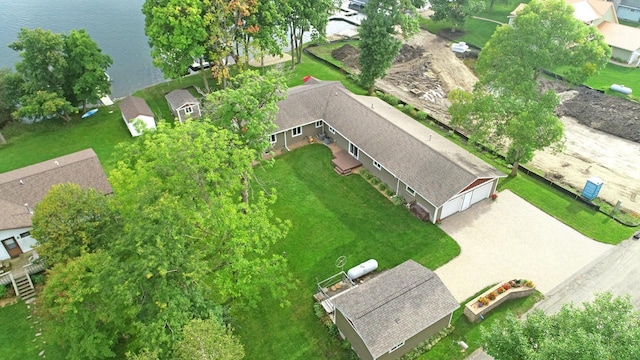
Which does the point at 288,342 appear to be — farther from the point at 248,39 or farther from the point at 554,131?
the point at 248,39

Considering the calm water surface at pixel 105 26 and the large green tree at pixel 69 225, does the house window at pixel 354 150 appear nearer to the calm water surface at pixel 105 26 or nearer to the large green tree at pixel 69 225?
the large green tree at pixel 69 225

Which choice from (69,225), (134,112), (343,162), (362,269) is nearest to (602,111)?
(343,162)

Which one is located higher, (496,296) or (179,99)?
(179,99)

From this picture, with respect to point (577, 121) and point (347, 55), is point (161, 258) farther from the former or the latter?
point (347, 55)

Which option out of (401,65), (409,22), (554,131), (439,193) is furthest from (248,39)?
(554,131)

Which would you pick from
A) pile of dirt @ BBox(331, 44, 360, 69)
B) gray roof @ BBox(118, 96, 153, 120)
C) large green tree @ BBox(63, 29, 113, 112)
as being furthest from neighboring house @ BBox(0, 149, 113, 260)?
pile of dirt @ BBox(331, 44, 360, 69)

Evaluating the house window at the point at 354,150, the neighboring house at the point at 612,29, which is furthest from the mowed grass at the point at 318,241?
the neighboring house at the point at 612,29

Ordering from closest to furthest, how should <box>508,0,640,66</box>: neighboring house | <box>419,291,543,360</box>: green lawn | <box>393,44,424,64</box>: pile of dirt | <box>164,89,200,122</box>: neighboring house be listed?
<box>419,291,543,360</box>: green lawn < <box>164,89,200,122</box>: neighboring house < <box>508,0,640,66</box>: neighboring house < <box>393,44,424,64</box>: pile of dirt

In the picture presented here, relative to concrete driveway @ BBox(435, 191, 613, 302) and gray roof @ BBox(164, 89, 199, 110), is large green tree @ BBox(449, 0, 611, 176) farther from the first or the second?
gray roof @ BBox(164, 89, 199, 110)
